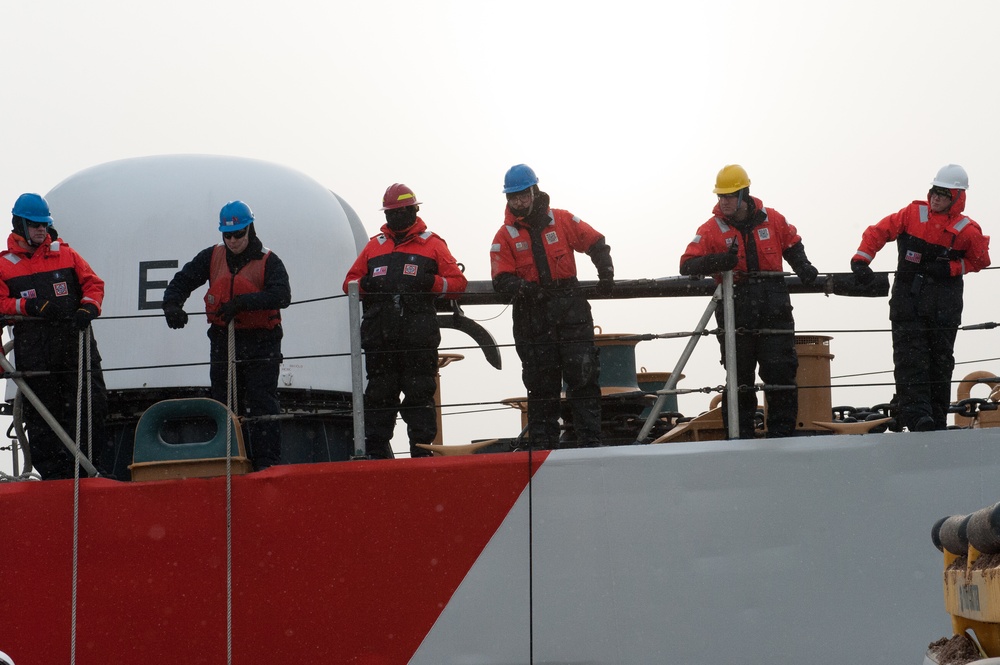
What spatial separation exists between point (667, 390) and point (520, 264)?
1.15 meters

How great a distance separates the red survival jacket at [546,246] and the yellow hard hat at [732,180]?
0.67 meters

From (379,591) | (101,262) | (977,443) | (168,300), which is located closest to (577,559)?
(379,591)

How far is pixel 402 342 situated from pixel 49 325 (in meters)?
1.74

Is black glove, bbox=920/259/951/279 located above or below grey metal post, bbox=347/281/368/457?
above

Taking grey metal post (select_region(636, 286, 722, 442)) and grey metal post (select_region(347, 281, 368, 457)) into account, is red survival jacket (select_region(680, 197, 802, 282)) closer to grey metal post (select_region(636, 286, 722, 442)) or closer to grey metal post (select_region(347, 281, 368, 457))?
grey metal post (select_region(636, 286, 722, 442))

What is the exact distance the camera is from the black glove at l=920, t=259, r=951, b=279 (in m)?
6.25

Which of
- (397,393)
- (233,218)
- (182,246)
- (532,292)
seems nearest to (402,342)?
(397,393)

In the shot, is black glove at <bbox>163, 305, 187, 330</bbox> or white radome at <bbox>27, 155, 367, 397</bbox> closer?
black glove at <bbox>163, 305, 187, 330</bbox>

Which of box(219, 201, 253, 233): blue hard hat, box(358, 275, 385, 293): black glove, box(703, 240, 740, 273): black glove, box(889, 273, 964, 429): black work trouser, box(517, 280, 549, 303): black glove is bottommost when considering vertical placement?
box(889, 273, 964, 429): black work trouser

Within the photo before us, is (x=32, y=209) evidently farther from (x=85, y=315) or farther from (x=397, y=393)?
(x=397, y=393)

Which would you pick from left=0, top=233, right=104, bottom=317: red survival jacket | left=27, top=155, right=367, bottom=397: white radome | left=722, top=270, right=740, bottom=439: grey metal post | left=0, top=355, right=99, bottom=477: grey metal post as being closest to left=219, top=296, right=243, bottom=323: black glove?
left=0, top=233, right=104, bottom=317: red survival jacket

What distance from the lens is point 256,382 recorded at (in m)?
6.05

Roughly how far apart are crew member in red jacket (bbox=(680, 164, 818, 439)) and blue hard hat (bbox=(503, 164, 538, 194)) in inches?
34.9

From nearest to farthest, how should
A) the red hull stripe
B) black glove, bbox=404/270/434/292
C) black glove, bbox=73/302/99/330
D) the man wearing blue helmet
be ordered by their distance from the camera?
the red hull stripe, black glove, bbox=73/302/99/330, the man wearing blue helmet, black glove, bbox=404/270/434/292
